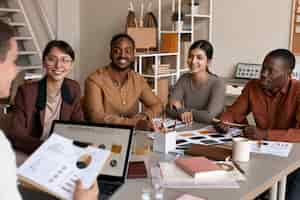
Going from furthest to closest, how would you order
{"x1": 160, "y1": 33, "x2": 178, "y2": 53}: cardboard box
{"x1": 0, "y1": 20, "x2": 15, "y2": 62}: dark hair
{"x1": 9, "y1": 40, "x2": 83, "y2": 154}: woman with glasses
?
{"x1": 160, "y1": 33, "x2": 178, "y2": 53}: cardboard box → {"x1": 9, "y1": 40, "x2": 83, "y2": 154}: woman with glasses → {"x1": 0, "y1": 20, "x2": 15, "y2": 62}: dark hair

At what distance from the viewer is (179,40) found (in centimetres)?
440

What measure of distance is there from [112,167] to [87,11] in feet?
14.0

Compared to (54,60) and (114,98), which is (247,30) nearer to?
(114,98)

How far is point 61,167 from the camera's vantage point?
1.24 meters

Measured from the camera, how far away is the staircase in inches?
196

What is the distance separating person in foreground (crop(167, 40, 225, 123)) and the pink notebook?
981mm

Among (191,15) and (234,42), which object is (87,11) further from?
(234,42)

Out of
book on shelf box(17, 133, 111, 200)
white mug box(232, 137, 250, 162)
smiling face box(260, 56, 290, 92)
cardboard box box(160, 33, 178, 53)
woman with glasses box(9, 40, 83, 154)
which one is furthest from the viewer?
cardboard box box(160, 33, 178, 53)

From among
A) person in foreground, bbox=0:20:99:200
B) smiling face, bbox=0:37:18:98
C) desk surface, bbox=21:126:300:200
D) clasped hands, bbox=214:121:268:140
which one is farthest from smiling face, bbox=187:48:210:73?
smiling face, bbox=0:37:18:98

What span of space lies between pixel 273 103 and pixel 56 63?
123cm

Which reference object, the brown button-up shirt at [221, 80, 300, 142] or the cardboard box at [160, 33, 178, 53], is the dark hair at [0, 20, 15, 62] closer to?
the brown button-up shirt at [221, 80, 300, 142]

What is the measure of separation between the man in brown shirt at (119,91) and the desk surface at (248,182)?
2.69 feet

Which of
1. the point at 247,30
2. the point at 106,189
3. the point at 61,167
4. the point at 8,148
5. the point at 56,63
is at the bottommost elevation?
the point at 106,189

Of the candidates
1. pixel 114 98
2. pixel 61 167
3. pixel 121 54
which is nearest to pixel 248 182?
pixel 61 167
